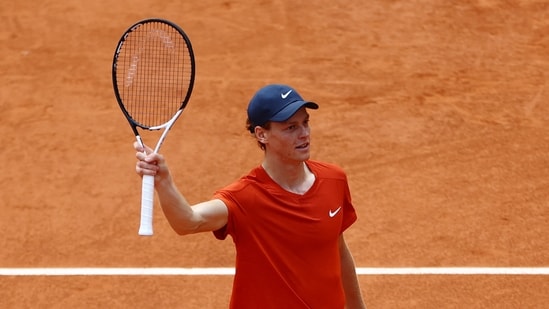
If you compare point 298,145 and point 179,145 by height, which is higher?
point 298,145

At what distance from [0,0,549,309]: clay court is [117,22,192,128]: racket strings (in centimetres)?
73

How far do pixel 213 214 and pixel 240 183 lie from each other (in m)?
0.28

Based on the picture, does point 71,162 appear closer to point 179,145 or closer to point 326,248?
point 179,145

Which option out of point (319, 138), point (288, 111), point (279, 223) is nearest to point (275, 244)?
point (279, 223)

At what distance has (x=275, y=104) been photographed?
495 centimetres

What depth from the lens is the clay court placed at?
8695 millimetres

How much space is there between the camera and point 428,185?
9828 mm

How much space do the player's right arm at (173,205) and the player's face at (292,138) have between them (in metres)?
0.46

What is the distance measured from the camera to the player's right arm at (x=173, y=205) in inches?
180

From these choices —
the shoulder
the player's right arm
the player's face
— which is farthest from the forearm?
the shoulder

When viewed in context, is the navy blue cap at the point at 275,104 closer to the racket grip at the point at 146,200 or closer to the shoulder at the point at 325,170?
the shoulder at the point at 325,170

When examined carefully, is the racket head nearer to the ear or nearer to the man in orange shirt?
the ear

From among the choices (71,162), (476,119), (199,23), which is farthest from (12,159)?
(476,119)

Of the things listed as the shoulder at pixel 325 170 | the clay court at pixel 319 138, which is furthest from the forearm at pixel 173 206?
the clay court at pixel 319 138
